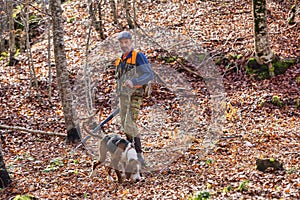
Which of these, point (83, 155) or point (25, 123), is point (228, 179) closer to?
point (83, 155)

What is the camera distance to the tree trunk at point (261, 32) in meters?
11.4

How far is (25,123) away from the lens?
34.9 ft

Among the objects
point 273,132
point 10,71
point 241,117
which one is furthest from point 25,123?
point 273,132

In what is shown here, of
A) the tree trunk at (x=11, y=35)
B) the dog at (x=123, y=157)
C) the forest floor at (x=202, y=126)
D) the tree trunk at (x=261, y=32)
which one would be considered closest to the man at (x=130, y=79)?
the dog at (x=123, y=157)

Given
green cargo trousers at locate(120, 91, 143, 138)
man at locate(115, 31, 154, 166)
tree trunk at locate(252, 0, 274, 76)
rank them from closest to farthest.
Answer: man at locate(115, 31, 154, 166), green cargo trousers at locate(120, 91, 143, 138), tree trunk at locate(252, 0, 274, 76)

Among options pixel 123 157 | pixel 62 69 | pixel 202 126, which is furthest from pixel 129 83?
pixel 202 126

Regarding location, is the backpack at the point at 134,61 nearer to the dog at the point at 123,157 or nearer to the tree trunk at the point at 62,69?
the dog at the point at 123,157

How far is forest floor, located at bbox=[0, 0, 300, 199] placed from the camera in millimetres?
6125

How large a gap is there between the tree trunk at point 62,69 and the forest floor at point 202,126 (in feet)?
1.27

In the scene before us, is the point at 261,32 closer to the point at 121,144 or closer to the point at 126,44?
the point at 126,44

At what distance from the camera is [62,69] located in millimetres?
8922

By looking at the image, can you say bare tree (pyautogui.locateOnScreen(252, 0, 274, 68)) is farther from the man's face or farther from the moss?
the man's face

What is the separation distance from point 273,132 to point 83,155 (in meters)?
3.97

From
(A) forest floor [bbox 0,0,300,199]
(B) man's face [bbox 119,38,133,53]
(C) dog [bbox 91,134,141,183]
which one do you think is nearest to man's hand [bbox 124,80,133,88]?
(B) man's face [bbox 119,38,133,53]
